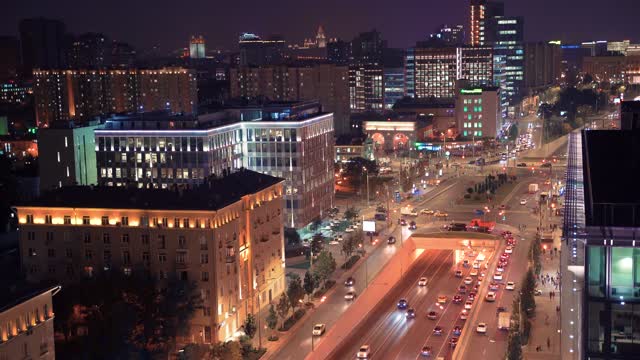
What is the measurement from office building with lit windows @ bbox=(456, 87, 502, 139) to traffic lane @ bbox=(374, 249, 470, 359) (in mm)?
49186

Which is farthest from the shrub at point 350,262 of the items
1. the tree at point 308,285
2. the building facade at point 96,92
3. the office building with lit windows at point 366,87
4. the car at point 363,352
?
the office building with lit windows at point 366,87

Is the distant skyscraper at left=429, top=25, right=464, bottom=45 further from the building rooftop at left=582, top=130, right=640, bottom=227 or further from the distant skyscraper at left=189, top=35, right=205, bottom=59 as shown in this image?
the building rooftop at left=582, top=130, right=640, bottom=227

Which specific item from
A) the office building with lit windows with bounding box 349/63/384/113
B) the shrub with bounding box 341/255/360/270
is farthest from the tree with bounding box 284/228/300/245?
the office building with lit windows with bounding box 349/63/384/113

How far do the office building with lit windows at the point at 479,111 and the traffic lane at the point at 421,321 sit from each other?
161 ft

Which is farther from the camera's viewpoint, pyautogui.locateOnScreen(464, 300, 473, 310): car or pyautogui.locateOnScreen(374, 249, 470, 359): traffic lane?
pyautogui.locateOnScreen(464, 300, 473, 310): car

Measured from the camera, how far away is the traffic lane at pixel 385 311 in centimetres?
2986

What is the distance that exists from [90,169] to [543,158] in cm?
4257

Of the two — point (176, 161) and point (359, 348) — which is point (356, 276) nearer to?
point (359, 348)

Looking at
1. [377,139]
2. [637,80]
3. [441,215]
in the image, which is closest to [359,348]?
[441,215]

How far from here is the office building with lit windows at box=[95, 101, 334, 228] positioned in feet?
145

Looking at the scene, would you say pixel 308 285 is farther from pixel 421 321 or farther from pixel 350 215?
pixel 350 215

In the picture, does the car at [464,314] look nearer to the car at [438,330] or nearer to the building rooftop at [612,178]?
the car at [438,330]

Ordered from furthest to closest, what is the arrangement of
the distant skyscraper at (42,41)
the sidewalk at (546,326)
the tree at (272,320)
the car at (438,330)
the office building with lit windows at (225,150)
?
the distant skyscraper at (42,41)
the office building with lit windows at (225,150)
the car at (438,330)
the tree at (272,320)
the sidewalk at (546,326)

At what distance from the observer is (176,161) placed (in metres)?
44.5
